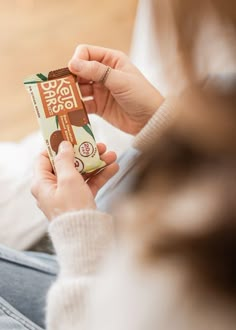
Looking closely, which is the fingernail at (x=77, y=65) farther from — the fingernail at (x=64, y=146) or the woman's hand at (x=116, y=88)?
the fingernail at (x=64, y=146)

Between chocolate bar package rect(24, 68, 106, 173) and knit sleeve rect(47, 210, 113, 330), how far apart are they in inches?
7.1

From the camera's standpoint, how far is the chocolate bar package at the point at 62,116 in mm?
796

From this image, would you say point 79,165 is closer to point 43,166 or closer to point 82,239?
point 43,166

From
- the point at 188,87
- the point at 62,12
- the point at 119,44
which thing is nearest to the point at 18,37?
→ the point at 62,12

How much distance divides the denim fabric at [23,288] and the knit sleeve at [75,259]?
16cm

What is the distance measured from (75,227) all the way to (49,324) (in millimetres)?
119

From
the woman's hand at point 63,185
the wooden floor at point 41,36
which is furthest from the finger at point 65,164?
the wooden floor at point 41,36

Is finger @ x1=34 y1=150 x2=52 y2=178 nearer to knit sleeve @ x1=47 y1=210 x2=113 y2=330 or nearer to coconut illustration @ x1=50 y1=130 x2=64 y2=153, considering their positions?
coconut illustration @ x1=50 y1=130 x2=64 y2=153

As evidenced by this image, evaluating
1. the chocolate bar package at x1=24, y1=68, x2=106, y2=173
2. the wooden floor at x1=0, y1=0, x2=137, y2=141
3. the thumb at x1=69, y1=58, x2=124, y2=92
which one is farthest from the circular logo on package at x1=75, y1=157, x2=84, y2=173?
the wooden floor at x1=0, y1=0, x2=137, y2=141

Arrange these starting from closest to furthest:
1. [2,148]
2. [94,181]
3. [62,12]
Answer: [94,181]
[2,148]
[62,12]

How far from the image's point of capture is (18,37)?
1.77m

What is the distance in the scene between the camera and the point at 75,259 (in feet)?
2.02

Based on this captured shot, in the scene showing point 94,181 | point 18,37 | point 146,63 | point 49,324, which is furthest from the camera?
point 18,37

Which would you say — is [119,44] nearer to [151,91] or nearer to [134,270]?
[151,91]
